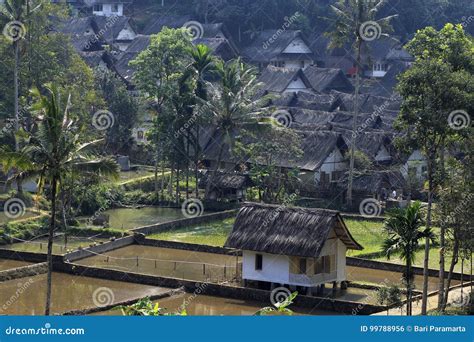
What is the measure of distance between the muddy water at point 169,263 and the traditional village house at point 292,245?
5.24 ft

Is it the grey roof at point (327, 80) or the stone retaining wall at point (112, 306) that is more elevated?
the grey roof at point (327, 80)

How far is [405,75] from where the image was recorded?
29938mm

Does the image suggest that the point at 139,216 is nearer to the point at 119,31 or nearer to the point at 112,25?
the point at 119,31

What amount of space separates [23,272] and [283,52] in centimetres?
4367

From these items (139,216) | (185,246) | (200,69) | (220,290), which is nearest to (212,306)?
(220,290)

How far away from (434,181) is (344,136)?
21197mm

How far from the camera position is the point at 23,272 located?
34438mm

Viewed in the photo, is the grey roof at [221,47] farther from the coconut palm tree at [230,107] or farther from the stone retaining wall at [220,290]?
the stone retaining wall at [220,290]

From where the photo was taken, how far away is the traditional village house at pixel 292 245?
32.1 m

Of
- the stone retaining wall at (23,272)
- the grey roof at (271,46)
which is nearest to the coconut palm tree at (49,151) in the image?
the stone retaining wall at (23,272)

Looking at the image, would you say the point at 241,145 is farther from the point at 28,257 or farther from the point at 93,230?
the point at 28,257

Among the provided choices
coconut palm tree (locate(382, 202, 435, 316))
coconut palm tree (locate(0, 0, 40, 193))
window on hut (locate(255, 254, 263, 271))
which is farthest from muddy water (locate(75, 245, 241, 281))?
coconut palm tree (locate(0, 0, 40, 193))

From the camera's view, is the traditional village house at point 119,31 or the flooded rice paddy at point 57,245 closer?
the flooded rice paddy at point 57,245

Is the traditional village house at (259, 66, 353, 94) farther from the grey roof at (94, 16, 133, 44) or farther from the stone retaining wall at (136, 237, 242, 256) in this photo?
the stone retaining wall at (136, 237, 242, 256)
